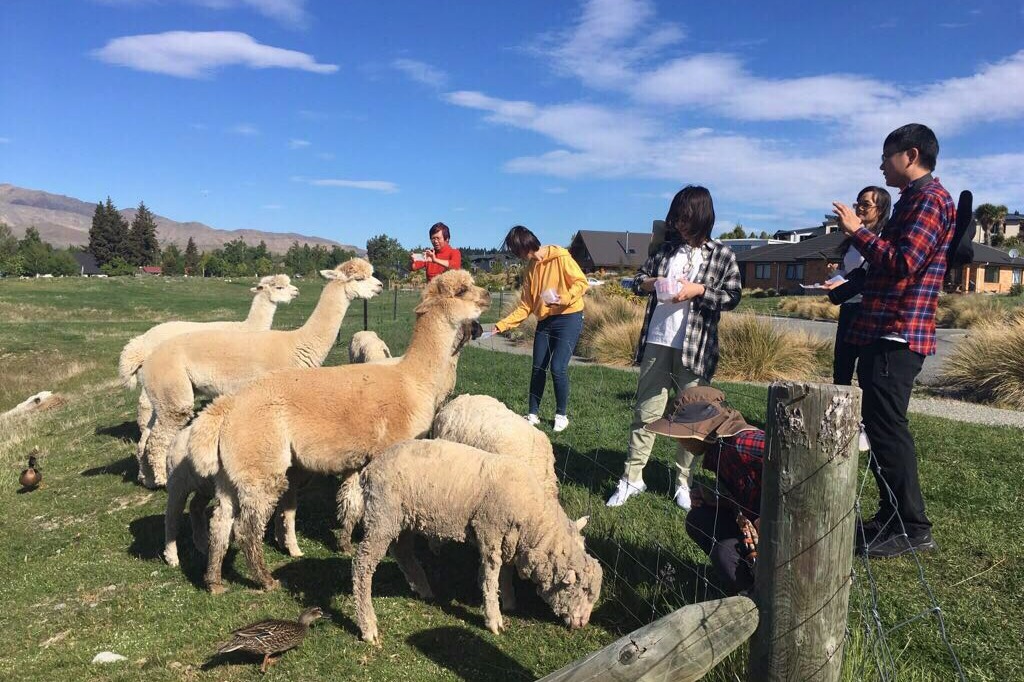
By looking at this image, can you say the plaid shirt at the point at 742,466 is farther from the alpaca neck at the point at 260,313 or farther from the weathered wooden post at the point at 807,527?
the alpaca neck at the point at 260,313

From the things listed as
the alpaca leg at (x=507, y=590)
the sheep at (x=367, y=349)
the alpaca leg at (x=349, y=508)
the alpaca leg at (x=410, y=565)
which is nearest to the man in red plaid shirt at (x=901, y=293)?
the alpaca leg at (x=507, y=590)

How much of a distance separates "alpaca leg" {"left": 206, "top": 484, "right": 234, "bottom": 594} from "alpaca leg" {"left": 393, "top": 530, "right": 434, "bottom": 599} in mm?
1175

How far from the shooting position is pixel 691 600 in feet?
13.6

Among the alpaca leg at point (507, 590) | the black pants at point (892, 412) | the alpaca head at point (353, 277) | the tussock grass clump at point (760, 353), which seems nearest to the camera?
the black pants at point (892, 412)

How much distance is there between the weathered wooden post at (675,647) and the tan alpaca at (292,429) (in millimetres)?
2836

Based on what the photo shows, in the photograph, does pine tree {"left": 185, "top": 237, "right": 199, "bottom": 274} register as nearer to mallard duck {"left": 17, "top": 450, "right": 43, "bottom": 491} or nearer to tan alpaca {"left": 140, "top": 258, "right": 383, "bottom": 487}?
mallard duck {"left": 17, "top": 450, "right": 43, "bottom": 491}

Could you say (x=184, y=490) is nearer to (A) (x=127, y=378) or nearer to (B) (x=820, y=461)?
(A) (x=127, y=378)

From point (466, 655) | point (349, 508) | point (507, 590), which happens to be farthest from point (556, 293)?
point (466, 655)

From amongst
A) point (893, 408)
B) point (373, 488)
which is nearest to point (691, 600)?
point (893, 408)

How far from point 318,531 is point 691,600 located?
3.19 metres

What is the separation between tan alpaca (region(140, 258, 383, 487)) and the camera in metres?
6.94

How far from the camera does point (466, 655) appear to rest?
3895 millimetres

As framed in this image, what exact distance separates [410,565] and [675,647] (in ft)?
8.35

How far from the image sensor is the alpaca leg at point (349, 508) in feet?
16.3
